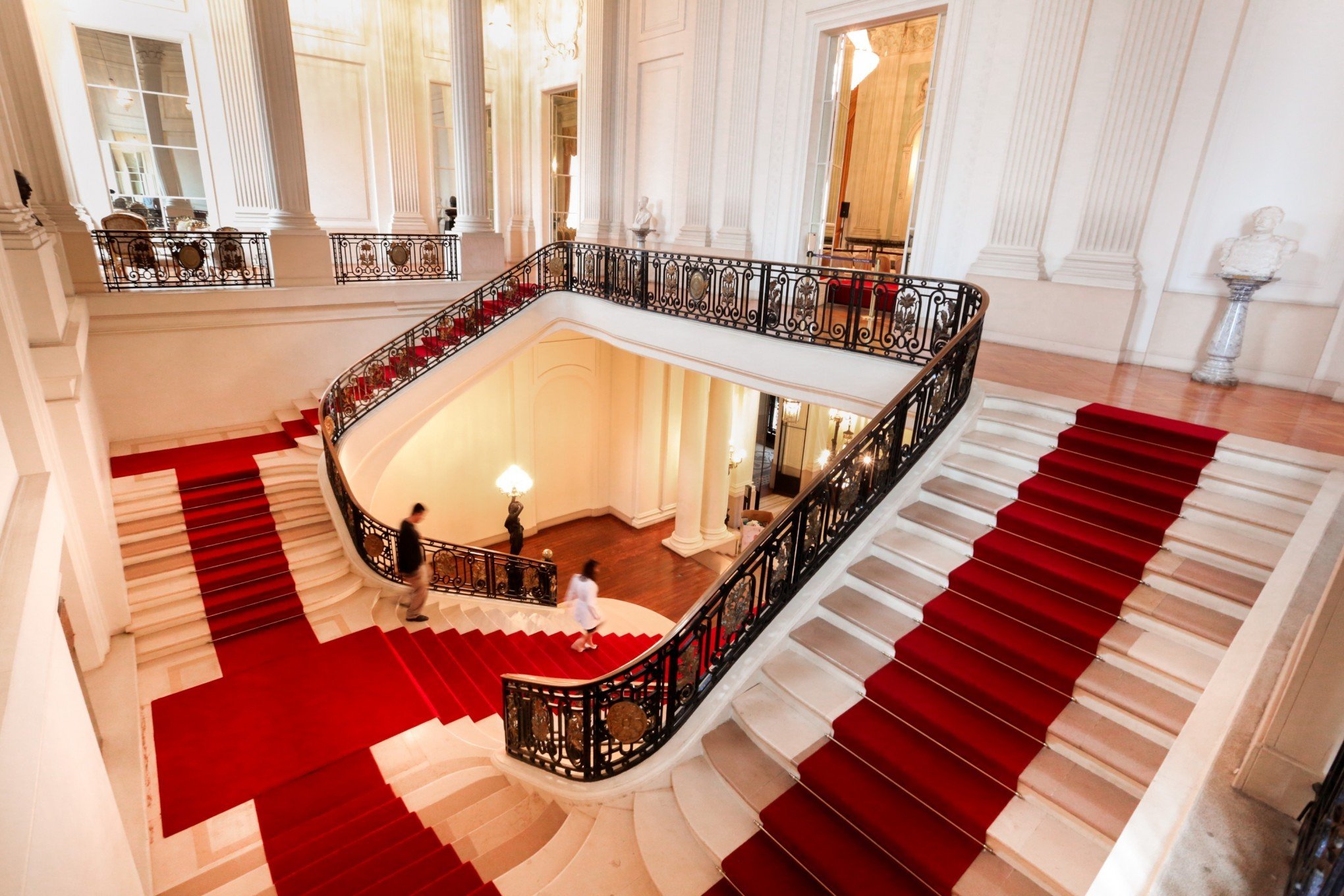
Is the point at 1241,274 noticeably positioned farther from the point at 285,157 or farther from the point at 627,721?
the point at 285,157

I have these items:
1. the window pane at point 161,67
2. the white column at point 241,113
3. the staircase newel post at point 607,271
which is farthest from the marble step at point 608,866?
the window pane at point 161,67

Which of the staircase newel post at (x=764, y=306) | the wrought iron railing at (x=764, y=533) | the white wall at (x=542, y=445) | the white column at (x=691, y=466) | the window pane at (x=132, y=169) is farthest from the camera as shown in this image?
the white column at (x=691, y=466)

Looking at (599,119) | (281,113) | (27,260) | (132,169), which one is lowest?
(27,260)

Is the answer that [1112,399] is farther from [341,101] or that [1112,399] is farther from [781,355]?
[341,101]

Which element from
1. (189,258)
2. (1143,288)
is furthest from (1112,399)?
(189,258)

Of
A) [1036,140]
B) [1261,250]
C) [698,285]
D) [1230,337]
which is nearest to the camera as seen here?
[1261,250]

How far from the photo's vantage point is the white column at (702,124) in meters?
10.4

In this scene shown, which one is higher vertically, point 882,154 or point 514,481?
point 882,154

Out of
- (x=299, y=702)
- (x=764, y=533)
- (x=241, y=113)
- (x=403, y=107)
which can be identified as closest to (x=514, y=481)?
(x=299, y=702)

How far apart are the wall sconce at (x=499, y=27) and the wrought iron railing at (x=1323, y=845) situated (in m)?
16.5

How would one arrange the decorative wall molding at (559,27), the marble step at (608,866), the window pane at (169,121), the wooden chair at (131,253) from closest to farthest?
the marble step at (608,866) < the wooden chair at (131,253) < the window pane at (169,121) < the decorative wall molding at (559,27)

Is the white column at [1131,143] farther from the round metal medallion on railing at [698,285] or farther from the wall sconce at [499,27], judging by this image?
the wall sconce at [499,27]

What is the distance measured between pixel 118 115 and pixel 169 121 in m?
0.67

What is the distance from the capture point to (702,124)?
10.8 metres
